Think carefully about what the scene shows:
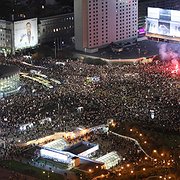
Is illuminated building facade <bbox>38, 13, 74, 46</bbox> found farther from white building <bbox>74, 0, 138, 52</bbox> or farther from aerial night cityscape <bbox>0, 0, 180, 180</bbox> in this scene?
white building <bbox>74, 0, 138, 52</bbox>

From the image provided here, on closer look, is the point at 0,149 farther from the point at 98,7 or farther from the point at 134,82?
the point at 98,7

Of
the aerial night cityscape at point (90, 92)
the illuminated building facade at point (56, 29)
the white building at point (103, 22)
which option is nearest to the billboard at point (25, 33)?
the aerial night cityscape at point (90, 92)

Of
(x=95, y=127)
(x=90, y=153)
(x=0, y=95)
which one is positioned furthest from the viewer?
(x=0, y=95)

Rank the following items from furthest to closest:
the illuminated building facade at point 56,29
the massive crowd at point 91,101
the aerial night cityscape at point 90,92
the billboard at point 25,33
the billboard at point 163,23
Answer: the illuminated building facade at point 56,29
the billboard at point 25,33
the billboard at point 163,23
the massive crowd at point 91,101
the aerial night cityscape at point 90,92

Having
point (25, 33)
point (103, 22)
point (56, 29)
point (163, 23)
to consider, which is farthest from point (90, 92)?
point (56, 29)

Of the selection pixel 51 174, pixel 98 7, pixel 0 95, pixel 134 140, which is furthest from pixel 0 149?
pixel 98 7

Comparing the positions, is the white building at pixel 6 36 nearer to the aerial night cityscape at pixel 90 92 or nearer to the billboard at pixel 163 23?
the aerial night cityscape at pixel 90 92

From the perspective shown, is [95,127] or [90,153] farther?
[95,127]
